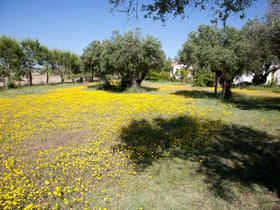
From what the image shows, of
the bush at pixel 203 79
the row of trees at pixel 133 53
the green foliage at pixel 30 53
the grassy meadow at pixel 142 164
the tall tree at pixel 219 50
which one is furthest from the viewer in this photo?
the green foliage at pixel 30 53

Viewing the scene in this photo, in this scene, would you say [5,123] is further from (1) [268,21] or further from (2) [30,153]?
(1) [268,21]

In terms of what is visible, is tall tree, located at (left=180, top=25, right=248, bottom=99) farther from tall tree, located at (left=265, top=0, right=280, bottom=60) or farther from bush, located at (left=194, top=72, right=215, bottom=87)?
bush, located at (left=194, top=72, right=215, bottom=87)

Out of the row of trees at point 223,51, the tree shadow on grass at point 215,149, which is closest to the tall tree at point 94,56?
the row of trees at point 223,51

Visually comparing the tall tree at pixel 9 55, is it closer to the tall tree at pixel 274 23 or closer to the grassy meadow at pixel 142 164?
the grassy meadow at pixel 142 164

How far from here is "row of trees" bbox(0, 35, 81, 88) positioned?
33.0 metres

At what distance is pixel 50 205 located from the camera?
11.4 ft

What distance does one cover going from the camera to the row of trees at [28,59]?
33.0m

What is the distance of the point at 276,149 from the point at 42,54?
46600mm

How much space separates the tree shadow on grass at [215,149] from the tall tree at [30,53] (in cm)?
3924

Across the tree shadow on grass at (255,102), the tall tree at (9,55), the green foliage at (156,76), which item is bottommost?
the tree shadow on grass at (255,102)

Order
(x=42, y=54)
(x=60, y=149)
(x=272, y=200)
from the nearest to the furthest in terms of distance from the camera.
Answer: (x=272, y=200) < (x=60, y=149) < (x=42, y=54)

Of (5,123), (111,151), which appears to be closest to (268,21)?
(111,151)

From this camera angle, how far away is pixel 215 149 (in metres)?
5.84

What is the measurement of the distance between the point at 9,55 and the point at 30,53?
18.0 ft
